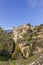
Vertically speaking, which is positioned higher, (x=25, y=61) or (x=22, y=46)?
(x=25, y=61)

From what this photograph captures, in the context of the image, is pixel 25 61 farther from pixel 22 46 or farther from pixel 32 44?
pixel 22 46

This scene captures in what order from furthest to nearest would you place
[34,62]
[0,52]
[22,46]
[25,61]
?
1. [22,46]
2. [0,52]
3. [25,61]
4. [34,62]

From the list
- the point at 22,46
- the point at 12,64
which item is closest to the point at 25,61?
the point at 12,64

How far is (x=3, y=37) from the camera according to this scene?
24266 mm

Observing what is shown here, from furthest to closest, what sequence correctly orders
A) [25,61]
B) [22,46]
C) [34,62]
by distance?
1. [22,46]
2. [25,61]
3. [34,62]

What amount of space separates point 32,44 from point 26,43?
310cm

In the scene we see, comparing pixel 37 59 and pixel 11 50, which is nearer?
pixel 37 59

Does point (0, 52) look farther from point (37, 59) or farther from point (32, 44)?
point (37, 59)

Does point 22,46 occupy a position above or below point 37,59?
below

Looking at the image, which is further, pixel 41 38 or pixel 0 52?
pixel 41 38

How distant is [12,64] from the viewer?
10023 millimetres

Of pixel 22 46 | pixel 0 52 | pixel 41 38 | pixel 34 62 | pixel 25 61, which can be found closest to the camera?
pixel 34 62

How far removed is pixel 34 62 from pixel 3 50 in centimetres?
1300

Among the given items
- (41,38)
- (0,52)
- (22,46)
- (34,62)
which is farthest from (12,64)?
(22,46)
